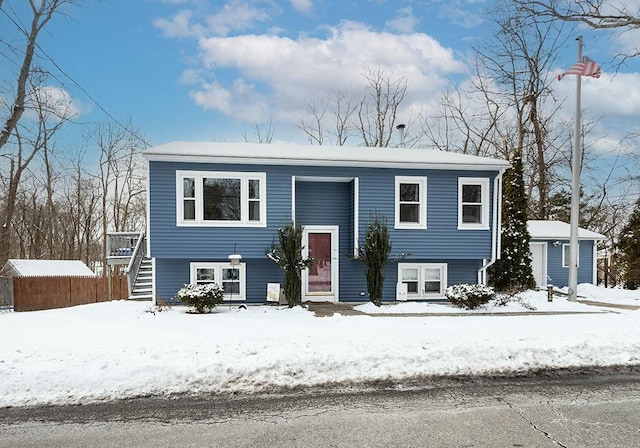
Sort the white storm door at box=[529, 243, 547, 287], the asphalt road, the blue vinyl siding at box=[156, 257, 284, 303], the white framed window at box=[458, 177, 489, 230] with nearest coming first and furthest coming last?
the asphalt road, the blue vinyl siding at box=[156, 257, 284, 303], the white framed window at box=[458, 177, 489, 230], the white storm door at box=[529, 243, 547, 287]

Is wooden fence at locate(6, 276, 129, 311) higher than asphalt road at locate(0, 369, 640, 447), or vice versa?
asphalt road at locate(0, 369, 640, 447)

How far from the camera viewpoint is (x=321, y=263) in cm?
1302

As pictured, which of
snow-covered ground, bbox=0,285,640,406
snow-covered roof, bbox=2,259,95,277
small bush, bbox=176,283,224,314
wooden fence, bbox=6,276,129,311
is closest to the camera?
snow-covered ground, bbox=0,285,640,406

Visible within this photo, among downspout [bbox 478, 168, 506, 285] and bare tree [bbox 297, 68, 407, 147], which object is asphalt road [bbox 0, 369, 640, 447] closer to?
downspout [bbox 478, 168, 506, 285]

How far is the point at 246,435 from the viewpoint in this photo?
387 centimetres

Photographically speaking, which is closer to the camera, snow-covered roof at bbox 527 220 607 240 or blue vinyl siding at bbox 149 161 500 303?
blue vinyl siding at bbox 149 161 500 303

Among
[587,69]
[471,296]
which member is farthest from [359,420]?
[587,69]

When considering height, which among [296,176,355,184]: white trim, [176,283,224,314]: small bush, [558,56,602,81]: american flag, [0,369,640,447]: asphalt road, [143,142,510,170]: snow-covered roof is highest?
[558,56,602,81]: american flag

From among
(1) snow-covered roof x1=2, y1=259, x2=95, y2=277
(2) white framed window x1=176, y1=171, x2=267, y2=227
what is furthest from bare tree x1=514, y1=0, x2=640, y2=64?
(1) snow-covered roof x1=2, y1=259, x2=95, y2=277

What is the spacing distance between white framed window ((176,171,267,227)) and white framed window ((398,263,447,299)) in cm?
471

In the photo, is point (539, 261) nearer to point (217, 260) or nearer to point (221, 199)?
point (217, 260)

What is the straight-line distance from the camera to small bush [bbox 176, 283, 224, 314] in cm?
1030

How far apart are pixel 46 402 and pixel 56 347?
1804 millimetres

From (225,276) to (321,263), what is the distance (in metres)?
2.93
